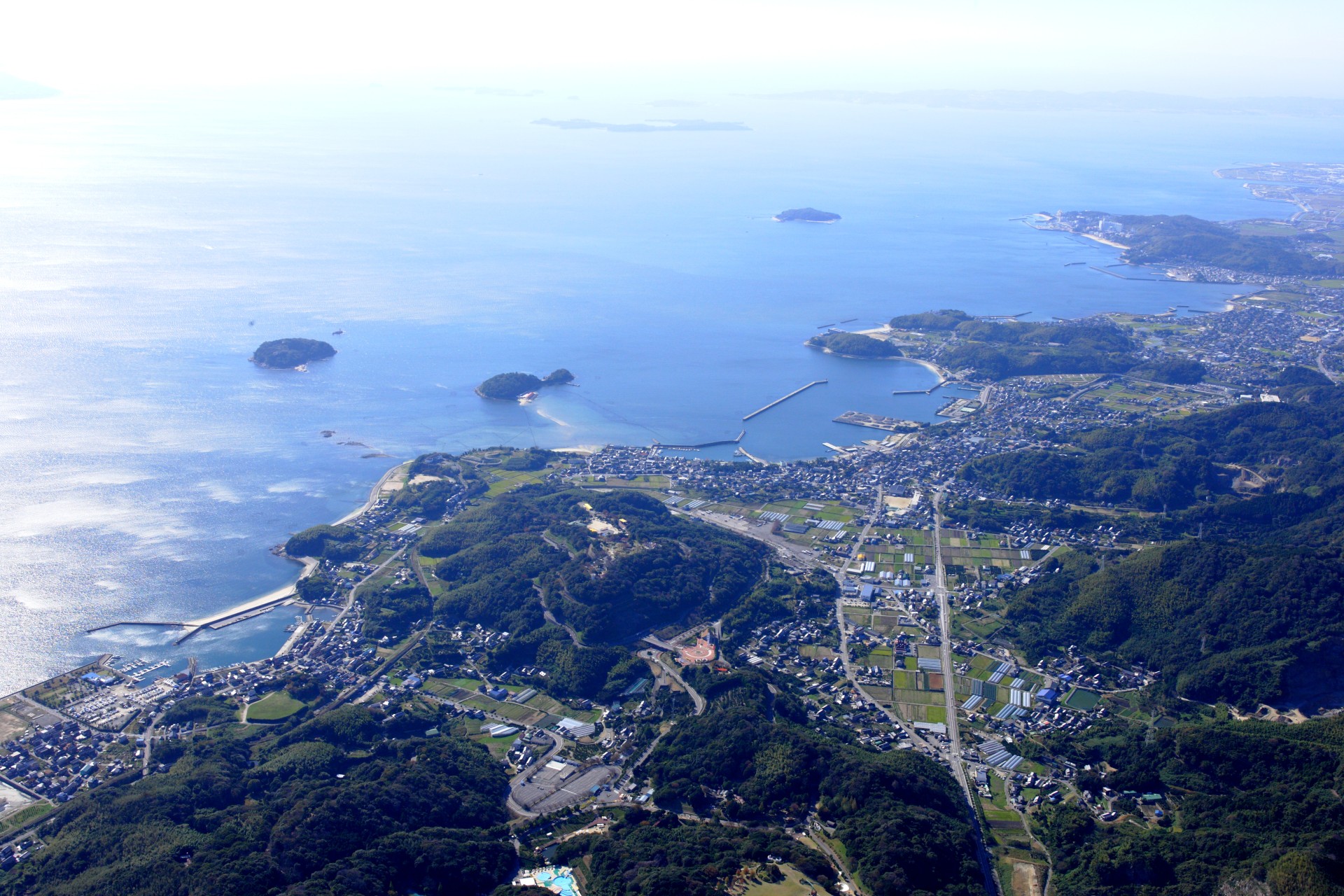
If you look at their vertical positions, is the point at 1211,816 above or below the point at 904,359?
below

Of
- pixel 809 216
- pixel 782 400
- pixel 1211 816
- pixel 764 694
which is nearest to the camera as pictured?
pixel 1211 816

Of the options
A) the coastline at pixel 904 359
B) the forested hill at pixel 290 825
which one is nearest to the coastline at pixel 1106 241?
the coastline at pixel 904 359

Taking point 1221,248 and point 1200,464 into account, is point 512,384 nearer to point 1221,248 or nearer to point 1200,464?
point 1200,464

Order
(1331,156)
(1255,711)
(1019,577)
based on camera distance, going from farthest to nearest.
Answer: (1331,156)
(1019,577)
(1255,711)

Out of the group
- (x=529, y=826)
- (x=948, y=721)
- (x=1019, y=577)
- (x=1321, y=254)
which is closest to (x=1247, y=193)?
(x=1321, y=254)

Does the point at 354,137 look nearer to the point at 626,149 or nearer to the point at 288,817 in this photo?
the point at 626,149

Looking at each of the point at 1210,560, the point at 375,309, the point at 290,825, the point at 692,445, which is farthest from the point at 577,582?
the point at 375,309

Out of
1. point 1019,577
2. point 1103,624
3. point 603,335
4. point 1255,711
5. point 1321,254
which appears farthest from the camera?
point 1321,254
